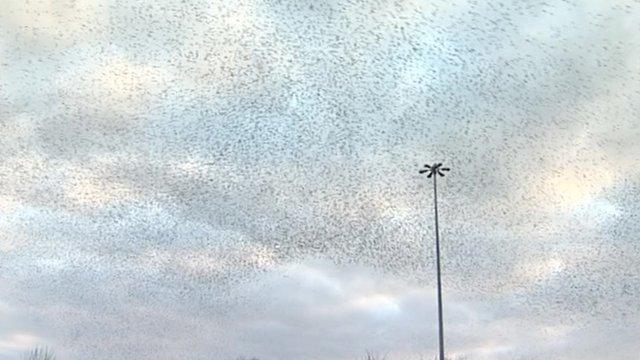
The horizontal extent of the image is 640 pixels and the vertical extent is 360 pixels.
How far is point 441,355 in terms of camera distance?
34781 millimetres

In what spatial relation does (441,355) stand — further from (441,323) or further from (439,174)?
(439,174)

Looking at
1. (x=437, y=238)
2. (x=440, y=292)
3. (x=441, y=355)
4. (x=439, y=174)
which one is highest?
(x=439, y=174)

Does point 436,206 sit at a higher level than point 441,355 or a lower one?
higher

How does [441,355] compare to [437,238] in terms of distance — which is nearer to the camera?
[441,355]

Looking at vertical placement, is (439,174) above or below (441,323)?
above

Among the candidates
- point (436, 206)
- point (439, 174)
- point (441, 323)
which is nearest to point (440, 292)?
point (441, 323)

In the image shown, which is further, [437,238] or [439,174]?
[439,174]

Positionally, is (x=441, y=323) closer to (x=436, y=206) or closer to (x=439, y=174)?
(x=436, y=206)

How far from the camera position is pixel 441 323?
3594 cm

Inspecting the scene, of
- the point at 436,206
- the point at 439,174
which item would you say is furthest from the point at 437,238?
the point at 439,174

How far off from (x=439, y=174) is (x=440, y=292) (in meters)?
8.35

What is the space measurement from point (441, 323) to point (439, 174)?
10.1 metres

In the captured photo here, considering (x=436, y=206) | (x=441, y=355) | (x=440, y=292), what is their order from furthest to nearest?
(x=436, y=206), (x=440, y=292), (x=441, y=355)

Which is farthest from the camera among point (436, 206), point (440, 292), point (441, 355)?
point (436, 206)
